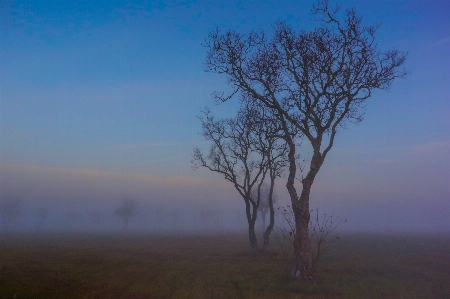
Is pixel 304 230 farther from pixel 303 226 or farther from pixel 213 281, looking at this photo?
pixel 213 281

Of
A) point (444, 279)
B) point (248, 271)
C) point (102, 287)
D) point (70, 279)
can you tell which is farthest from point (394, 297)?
point (70, 279)

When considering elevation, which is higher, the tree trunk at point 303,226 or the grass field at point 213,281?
the tree trunk at point 303,226

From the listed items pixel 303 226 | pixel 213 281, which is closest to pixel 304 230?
pixel 303 226

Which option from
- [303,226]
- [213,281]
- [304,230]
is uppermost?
[303,226]

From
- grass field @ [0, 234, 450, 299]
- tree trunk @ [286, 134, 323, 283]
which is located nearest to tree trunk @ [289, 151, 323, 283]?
tree trunk @ [286, 134, 323, 283]

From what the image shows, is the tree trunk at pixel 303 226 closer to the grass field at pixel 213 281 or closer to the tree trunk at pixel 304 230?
the tree trunk at pixel 304 230

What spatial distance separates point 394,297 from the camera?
48.6 ft

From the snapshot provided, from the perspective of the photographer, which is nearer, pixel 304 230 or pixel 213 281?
A: pixel 304 230

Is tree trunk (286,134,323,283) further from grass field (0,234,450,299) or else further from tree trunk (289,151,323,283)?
grass field (0,234,450,299)

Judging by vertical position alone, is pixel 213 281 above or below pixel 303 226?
below

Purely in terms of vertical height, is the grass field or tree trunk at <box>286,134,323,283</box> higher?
tree trunk at <box>286,134,323,283</box>

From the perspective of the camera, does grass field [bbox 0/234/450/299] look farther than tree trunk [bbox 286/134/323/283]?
No

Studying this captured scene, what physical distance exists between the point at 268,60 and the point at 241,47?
6.31ft

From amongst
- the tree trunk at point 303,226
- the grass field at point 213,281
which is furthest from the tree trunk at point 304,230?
the grass field at point 213,281
